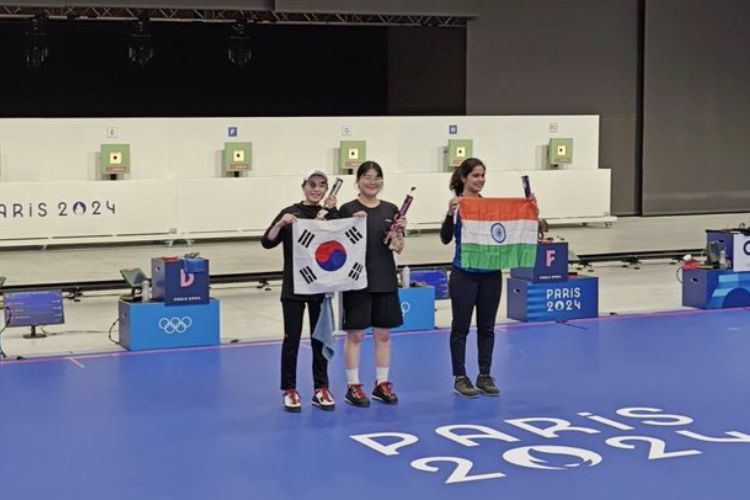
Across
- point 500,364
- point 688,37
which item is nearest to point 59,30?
point 688,37

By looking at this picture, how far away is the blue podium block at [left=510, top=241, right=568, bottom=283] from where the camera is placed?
12.1 metres

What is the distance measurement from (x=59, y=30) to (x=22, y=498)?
1714 cm

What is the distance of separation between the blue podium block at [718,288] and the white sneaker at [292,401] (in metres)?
5.74

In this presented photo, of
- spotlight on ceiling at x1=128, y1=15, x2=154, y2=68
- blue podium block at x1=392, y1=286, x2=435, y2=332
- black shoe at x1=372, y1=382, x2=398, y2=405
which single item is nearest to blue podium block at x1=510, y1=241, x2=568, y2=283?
blue podium block at x1=392, y1=286, x2=435, y2=332

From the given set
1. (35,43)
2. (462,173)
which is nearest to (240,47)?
(35,43)

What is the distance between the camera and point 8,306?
36.0ft

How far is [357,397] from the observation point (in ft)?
28.2

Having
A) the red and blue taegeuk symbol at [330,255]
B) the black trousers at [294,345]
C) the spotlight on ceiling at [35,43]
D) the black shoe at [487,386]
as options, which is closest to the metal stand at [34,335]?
the black trousers at [294,345]

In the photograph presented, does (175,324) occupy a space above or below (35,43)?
below

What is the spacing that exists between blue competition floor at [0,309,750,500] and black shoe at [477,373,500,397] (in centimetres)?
9

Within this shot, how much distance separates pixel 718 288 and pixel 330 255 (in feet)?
18.9

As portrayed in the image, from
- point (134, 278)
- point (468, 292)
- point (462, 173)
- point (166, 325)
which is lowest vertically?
point (166, 325)

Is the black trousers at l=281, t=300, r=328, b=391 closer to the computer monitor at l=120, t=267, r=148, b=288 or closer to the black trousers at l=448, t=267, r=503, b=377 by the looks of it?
the black trousers at l=448, t=267, r=503, b=377

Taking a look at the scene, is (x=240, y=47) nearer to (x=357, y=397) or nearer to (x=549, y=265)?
(x=549, y=265)
